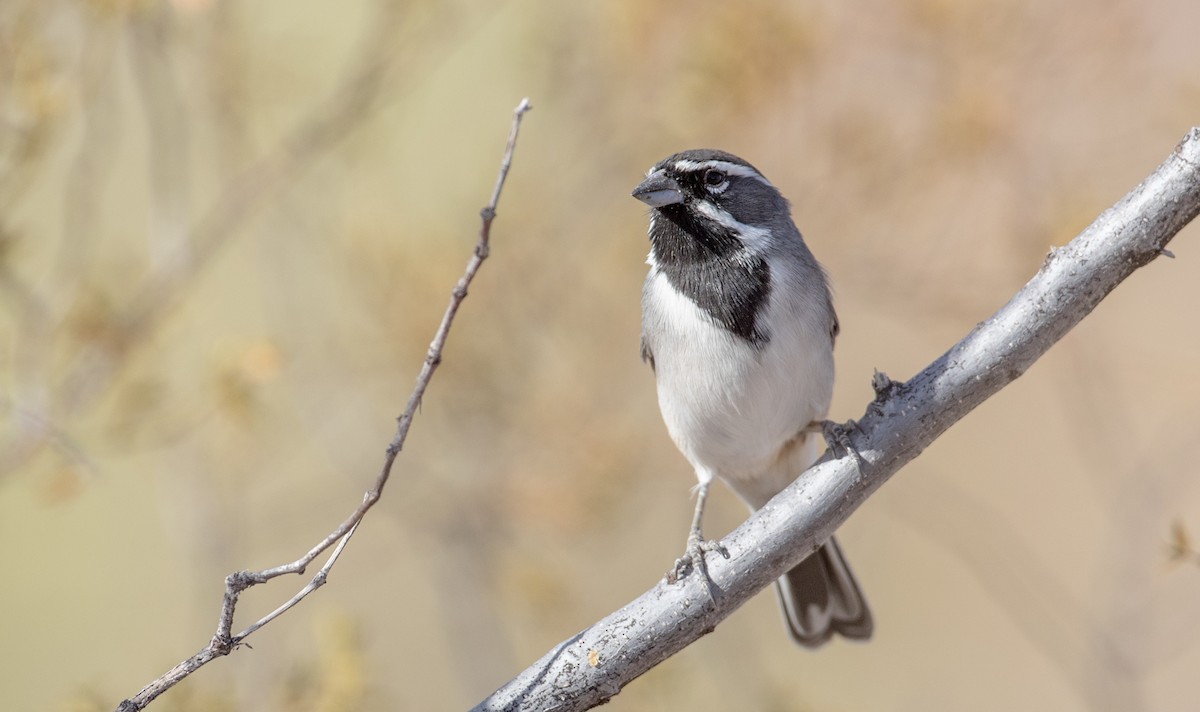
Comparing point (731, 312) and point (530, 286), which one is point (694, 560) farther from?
point (530, 286)

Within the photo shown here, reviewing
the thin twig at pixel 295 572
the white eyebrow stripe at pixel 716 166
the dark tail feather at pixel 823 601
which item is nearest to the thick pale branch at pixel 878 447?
the thin twig at pixel 295 572

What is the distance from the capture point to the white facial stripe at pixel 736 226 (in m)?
3.43

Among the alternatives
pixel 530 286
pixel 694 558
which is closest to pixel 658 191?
pixel 694 558

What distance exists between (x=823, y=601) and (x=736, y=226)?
1.54 meters

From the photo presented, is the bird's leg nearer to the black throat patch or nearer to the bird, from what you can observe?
the bird

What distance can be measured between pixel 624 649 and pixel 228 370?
60.9 inches

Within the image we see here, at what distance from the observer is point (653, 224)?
11.7 ft

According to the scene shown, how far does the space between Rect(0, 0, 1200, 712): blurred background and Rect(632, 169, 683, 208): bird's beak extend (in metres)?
1.16

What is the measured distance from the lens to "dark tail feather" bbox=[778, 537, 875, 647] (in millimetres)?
4109

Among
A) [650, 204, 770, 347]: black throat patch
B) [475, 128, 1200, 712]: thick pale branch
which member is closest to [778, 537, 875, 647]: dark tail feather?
[650, 204, 770, 347]: black throat patch

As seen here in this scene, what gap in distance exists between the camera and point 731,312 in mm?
3385

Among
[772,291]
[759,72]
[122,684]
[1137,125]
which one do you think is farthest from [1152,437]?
[122,684]

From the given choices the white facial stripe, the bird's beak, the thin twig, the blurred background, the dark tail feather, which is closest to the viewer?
the thin twig

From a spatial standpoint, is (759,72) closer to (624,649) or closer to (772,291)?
(772,291)
